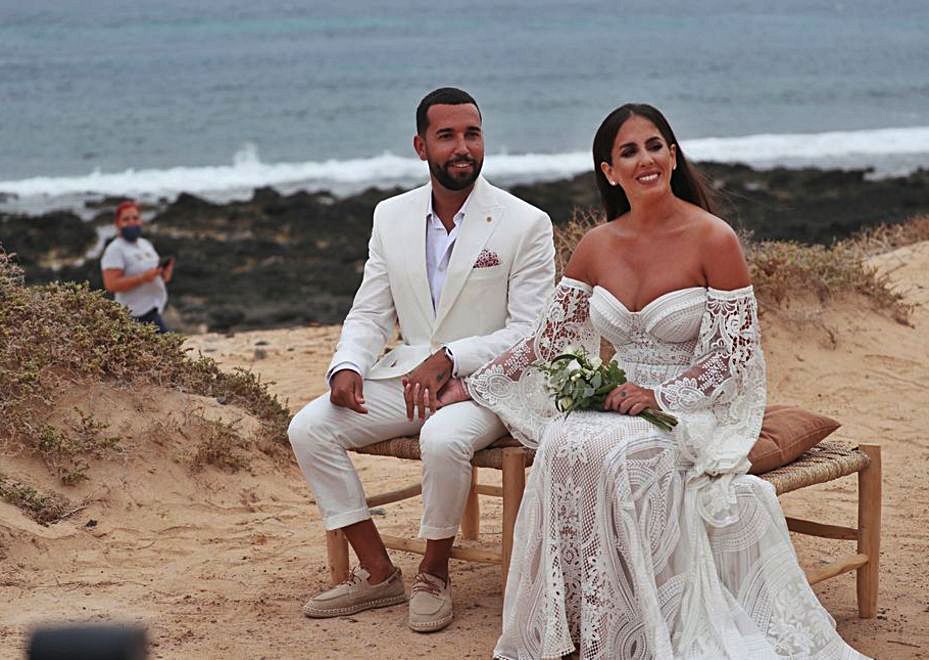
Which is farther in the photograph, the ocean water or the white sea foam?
the ocean water

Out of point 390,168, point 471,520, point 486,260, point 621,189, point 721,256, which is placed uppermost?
point 621,189

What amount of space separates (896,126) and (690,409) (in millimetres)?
39692

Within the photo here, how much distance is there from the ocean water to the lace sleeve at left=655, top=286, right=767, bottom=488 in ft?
87.0

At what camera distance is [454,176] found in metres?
5.30

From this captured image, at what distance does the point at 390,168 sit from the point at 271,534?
28984 mm

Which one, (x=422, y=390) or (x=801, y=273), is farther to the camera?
(x=801, y=273)

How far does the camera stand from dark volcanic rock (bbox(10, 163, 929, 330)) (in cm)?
1669

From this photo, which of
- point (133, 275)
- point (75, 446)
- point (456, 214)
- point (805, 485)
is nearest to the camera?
point (805, 485)

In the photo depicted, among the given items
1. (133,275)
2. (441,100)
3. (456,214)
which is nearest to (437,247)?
(456,214)

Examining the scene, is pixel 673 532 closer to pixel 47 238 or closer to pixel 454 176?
pixel 454 176

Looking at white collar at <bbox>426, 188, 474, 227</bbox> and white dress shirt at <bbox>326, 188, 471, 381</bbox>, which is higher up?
white collar at <bbox>426, 188, 474, 227</bbox>

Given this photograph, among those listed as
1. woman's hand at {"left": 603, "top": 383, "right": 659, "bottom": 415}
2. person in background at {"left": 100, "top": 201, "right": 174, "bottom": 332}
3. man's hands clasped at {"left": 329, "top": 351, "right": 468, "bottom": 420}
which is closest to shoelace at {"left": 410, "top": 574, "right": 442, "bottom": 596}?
man's hands clasped at {"left": 329, "top": 351, "right": 468, "bottom": 420}

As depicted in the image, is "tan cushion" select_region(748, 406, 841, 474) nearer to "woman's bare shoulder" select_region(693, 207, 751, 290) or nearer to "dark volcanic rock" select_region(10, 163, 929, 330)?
"woman's bare shoulder" select_region(693, 207, 751, 290)

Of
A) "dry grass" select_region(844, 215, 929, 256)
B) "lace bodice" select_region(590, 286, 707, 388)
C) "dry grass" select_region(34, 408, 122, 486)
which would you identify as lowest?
"dry grass" select_region(34, 408, 122, 486)
